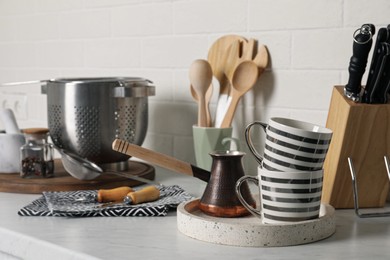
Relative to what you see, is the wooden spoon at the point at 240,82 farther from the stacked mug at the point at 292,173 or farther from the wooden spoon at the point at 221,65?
the stacked mug at the point at 292,173

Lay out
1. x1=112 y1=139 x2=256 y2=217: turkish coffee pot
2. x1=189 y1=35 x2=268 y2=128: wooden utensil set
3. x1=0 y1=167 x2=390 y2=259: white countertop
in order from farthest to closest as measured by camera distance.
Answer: x1=189 y1=35 x2=268 y2=128: wooden utensil set < x1=112 y1=139 x2=256 y2=217: turkish coffee pot < x1=0 y1=167 x2=390 y2=259: white countertop

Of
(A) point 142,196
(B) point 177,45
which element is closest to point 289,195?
(A) point 142,196

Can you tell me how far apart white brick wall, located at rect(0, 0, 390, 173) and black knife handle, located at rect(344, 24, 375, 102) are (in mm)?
208

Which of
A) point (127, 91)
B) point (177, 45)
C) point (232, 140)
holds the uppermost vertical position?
point (177, 45)

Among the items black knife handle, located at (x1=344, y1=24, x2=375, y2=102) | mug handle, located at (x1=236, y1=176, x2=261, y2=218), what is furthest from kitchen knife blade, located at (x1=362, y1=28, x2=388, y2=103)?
mug handle, located at (x1=236, y1=176, x2=261, y2=218)

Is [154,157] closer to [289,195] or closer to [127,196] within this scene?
[127,196]

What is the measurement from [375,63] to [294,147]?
0.95 ft

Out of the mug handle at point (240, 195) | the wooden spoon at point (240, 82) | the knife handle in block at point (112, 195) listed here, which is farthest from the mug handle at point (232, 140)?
the mug handle at point (240, 195)

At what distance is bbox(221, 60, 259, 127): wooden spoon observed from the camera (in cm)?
157

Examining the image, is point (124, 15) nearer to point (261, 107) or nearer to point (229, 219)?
point (261, 107)

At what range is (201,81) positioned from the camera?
5.31 feet

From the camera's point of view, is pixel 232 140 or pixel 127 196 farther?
pixel 232 140

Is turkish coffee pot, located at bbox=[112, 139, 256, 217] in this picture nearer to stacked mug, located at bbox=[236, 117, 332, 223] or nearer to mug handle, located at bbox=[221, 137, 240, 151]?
stacked mug, located at bbox=[236, 117, 332, 223]

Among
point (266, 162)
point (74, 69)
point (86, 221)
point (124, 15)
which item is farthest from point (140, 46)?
point (266, 162)
